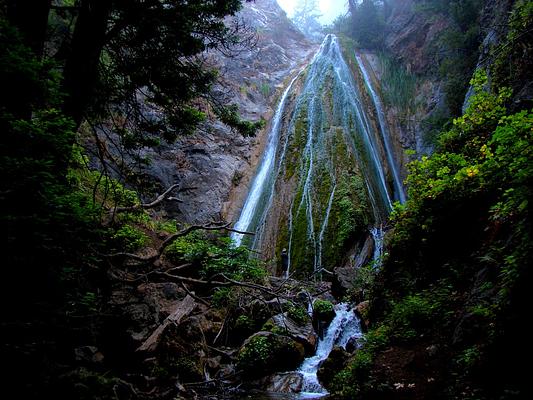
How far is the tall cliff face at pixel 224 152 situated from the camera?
1759cm

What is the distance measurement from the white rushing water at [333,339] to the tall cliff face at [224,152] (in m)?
7.15

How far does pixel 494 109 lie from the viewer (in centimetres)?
655

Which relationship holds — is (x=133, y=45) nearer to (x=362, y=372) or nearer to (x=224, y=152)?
(x=362, y=372)

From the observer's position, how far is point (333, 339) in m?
9.04

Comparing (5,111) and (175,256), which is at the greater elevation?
(5,111)

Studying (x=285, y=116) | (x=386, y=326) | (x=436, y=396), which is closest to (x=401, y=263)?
(x=386, y=326)

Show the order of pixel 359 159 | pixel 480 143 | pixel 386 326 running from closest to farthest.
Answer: pixel 386 326 → pixel 480 143 → pixel 359 159

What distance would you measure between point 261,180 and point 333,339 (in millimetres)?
11716

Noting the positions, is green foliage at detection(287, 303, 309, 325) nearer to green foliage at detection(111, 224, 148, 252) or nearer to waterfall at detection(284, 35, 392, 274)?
waterfall at detection(284, 35, 392, 274)

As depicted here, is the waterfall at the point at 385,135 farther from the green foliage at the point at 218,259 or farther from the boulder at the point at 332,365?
the boulder at the point at 332,365

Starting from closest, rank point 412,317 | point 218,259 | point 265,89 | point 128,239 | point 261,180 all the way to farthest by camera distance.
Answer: point 412,317, point 218,259, point 128,239, point 261,180, point 265,89

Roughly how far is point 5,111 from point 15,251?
1067mm

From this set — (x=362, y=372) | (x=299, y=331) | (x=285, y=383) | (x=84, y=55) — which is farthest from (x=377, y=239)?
(x=84, y=55)

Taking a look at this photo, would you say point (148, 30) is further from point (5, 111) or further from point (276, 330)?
point (276, 330)
